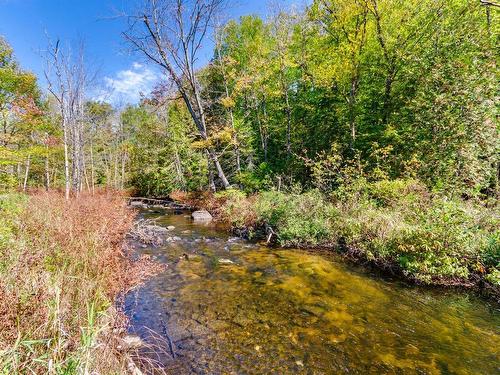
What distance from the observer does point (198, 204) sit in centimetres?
1898

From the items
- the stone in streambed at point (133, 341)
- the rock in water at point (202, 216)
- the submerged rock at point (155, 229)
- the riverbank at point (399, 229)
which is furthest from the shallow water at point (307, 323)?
the rock in water at point (202, 216)

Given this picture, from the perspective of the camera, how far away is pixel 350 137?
14383 millimetres

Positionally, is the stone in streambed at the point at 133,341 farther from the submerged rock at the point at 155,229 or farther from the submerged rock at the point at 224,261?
the submerged rock at the point at 155,229

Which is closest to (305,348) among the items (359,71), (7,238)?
(7,238)

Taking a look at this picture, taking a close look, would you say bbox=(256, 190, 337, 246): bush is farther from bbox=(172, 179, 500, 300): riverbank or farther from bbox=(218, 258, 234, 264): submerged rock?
bbox=(218, 258, 234, 264): submerged rock

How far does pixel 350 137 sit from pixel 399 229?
883 centimetres

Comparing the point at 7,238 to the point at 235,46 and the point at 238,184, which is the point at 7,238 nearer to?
the point at 238,184

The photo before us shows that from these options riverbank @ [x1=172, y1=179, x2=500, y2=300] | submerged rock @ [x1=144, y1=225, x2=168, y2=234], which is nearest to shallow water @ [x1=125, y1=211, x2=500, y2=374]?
riverbank @ [x1=172, y1=179, x2=500, y2=300]

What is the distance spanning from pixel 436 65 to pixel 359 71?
4.25m

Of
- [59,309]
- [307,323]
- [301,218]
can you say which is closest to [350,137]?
[301,218]

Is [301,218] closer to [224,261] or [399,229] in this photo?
[224,261]

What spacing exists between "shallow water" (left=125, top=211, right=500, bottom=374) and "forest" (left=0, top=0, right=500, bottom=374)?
85 cm

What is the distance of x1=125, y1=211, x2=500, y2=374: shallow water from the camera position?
367cm

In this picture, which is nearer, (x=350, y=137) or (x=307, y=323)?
(x=307, y=323)
